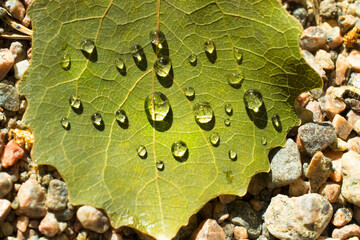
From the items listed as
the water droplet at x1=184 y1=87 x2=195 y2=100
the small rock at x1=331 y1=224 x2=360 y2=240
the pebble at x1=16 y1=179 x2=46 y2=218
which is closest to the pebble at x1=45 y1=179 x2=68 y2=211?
the pebble at x1=16 y1=179 x2=46 y2=218

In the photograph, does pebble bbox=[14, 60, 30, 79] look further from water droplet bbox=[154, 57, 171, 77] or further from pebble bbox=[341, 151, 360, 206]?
pebble bbox=[341, 151, 360, 206]

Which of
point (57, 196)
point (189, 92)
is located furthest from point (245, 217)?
point (57, 196)

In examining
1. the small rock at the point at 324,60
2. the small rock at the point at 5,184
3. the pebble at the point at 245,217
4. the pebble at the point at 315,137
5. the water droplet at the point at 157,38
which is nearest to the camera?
the small rock at the point at 5,184

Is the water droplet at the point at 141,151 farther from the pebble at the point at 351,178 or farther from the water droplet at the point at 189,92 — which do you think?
the pebble at the point at 351,178

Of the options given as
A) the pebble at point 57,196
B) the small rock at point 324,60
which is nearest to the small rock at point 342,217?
the small rock at point 324,60

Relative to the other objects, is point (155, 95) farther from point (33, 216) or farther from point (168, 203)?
point (33, 216)

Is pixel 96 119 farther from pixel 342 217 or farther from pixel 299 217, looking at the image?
pixel 342 217

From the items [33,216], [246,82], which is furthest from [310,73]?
[33,216]

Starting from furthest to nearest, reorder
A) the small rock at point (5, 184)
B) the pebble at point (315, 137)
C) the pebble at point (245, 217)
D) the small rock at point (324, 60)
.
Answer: the small rock at point (324, 60), the pebble at point (315, 137), the pebble at point (245, 217), the small rock at point (5, 184)
